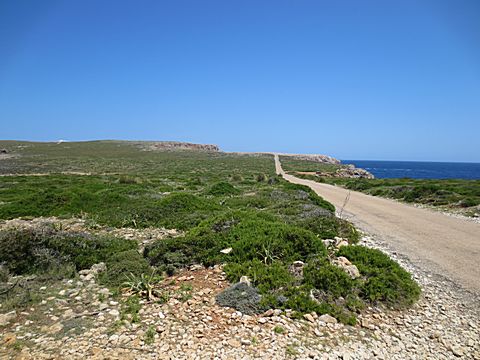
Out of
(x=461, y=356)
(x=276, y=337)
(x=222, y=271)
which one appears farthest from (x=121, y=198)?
(x=461, y=356)

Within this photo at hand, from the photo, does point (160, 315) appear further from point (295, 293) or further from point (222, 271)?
point (295, 293)

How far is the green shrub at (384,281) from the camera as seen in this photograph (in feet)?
20.0

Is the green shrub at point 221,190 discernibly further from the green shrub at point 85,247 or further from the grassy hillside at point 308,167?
the grassy hillside at point 308,167

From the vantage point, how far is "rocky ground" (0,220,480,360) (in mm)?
Answer: 4387

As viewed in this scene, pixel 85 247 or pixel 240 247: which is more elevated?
pixel 240 247

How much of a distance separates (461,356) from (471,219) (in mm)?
12551

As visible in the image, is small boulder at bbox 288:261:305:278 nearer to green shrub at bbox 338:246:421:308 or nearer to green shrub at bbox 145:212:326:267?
green shrub at bbox 145:212:326:267

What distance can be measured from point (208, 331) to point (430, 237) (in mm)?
9701

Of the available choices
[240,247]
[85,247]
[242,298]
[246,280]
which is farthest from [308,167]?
[242,298]

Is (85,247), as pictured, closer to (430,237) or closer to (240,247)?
(240,247)

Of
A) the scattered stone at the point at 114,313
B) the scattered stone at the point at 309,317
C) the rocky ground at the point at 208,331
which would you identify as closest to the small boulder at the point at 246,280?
the rocky ground at the point at 208,331

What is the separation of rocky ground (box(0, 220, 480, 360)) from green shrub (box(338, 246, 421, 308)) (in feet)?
0.82

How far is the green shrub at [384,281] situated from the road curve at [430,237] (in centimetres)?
147

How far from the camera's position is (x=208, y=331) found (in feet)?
16.1
